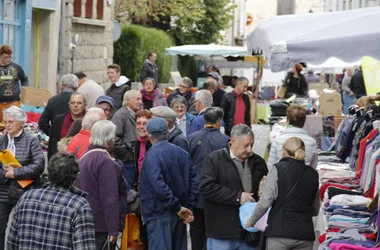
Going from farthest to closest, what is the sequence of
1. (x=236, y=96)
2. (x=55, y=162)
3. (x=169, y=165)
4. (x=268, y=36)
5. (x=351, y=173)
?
(x=236, y=96), (x=351, y=173), (x=268, y=36), (x=169, y=165), (x=55, y=162)

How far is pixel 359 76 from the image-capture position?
87.1ft

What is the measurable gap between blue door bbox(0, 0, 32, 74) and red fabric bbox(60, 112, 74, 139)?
27.9 ft

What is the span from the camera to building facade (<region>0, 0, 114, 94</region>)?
73.9 ft

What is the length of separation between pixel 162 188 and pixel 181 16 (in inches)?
1236

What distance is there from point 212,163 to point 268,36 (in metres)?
1.84

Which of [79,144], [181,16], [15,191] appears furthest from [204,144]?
[181,16]

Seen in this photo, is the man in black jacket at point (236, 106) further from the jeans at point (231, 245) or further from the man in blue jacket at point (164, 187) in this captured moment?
the jeans at point (231, 245)

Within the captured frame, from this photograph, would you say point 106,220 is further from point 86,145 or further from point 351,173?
point 351,173

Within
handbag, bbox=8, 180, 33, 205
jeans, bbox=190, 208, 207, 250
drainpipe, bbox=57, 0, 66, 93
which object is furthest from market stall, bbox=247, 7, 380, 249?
drainpipe, bbox=57, 0, 66, 93

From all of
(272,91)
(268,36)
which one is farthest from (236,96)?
(272,91)

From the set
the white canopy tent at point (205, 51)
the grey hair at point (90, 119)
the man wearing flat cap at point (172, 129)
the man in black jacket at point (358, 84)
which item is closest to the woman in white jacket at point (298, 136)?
the man wearing flat cap at point (172, 129)

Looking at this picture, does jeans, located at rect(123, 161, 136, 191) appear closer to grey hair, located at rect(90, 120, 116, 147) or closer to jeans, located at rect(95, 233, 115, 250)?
grey hair, located at rect(90, 120, 116, 147)

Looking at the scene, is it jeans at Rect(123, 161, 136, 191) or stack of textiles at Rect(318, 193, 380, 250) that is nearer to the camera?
stack of textiles at Rect(318, 193, 380, 250)

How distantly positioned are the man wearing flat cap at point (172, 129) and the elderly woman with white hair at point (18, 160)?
146 cm
